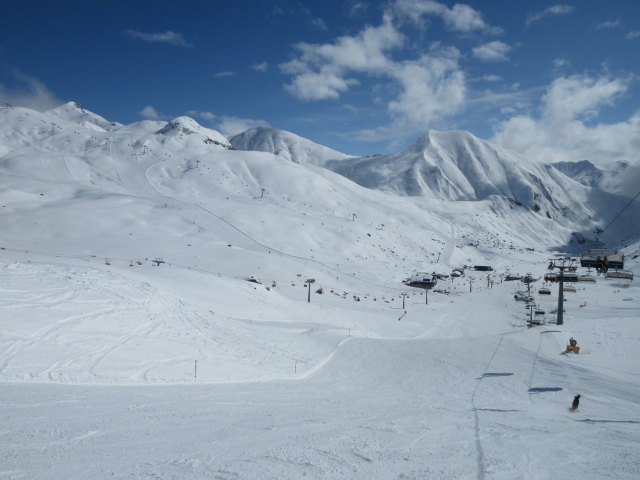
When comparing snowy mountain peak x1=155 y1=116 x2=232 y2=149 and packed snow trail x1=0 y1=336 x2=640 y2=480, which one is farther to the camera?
snowy mountain peak x1=155 y1=116 x2=232 y2=149

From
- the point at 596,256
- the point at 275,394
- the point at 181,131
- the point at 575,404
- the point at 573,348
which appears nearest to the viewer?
the point at 575,404

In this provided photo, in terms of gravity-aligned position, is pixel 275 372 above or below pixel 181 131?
below

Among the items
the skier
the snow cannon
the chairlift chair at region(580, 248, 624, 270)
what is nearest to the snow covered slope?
the snow cannon

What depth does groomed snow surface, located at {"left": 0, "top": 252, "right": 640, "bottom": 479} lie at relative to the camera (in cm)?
724

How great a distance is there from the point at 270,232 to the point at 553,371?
54.9 metres

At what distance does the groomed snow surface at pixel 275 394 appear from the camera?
7.24m

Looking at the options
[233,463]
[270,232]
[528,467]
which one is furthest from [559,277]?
[270,232]

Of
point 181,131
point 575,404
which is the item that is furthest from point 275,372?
point 181,131

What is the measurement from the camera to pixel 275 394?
13.0 meters

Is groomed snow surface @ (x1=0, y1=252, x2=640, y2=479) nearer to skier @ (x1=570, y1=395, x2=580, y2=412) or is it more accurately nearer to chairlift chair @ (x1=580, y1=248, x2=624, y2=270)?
skier @ (x1=570, y1=395, x2=580, y2=412)

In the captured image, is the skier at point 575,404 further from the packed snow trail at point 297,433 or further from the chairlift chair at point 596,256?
the chairlift chair at point 596,256

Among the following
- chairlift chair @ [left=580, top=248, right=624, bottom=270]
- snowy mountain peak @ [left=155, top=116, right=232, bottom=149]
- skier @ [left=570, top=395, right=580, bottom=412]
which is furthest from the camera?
snowy mountain peak @ [left=155, top=116, right=232, bottom=149]

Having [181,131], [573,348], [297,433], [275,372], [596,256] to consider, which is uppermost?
[181,131]

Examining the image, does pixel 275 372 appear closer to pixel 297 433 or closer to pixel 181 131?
pixel 297 433
